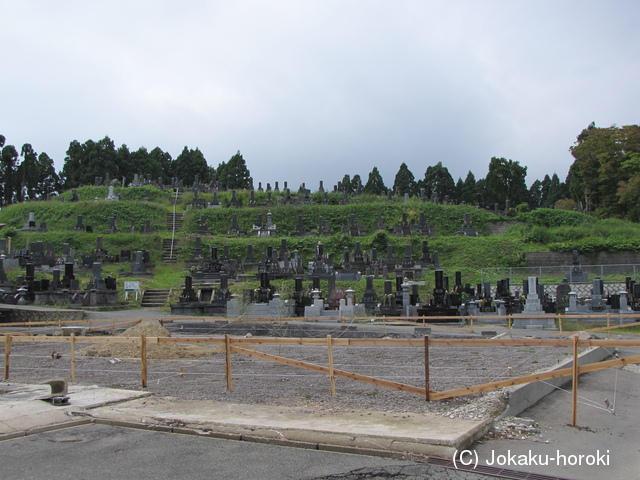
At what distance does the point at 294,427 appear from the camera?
6.36m

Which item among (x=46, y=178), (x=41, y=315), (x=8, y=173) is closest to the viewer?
(x=41, y=315)

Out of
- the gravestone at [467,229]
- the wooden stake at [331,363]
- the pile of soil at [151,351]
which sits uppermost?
the gravestone at [467,229]

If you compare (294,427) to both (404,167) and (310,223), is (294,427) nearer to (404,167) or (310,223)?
(310,223)

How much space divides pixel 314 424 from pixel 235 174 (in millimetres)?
75275

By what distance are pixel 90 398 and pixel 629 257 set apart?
39.6 metres

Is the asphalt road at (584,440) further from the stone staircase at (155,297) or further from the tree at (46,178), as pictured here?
the tree at (46,178)

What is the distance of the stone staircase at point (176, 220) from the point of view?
2022 inches

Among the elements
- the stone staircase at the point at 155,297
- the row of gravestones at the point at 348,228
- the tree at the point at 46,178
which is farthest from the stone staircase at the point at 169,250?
the tree at the point at 46,178

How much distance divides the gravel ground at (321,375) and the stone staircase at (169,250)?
90.5 feet

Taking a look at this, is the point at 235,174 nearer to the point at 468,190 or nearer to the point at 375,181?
the point at 375,181

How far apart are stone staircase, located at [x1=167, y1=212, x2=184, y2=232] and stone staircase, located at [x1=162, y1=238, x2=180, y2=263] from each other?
4.94 meters

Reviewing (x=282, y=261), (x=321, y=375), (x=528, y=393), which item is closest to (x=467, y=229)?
(x=282, y=261)

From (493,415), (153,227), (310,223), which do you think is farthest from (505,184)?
(493,415)

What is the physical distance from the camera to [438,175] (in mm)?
91438
